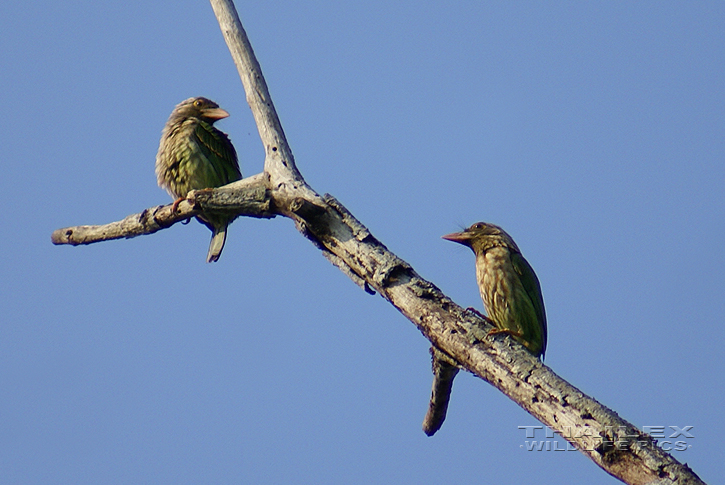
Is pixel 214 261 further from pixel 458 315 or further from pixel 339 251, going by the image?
pixel 458 315

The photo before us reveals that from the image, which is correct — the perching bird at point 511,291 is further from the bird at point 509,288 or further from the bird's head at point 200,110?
the bird's head at point 200,110

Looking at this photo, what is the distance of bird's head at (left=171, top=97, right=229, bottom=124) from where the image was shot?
24.3ft

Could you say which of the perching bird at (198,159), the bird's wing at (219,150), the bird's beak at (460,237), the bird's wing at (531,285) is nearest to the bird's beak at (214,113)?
the perching bird at (198,159)

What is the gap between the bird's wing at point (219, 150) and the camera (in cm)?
700

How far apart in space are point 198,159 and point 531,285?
3.32 m

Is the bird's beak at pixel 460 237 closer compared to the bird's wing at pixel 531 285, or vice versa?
the bird's wing at pixel 531 285

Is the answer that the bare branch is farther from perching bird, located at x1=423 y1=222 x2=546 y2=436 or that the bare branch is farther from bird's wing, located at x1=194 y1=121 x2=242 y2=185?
perching bird, located at x1=423 y1=222 x2=546 y2=436

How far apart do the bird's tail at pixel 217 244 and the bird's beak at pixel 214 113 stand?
137 cm

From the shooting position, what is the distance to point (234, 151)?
23.8 feet

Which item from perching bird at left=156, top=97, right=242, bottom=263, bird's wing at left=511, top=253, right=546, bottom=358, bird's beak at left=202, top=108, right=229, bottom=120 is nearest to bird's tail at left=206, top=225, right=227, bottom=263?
perching bird at left=156, top=97, right=242, bottom=263

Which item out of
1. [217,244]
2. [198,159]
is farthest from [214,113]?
[217,244]

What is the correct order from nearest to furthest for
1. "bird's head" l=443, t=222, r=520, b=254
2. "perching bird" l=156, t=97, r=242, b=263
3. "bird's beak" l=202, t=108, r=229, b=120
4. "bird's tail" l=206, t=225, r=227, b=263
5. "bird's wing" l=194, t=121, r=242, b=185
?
"bird's head" l=443, t=222, r=520, b=254
"bird's tail" l=206, t=225, r=227, b=263
"perching bird" l=156, t=97, r=242, b=263
"bird's wing" l=194, t=121, r=242, b=185
"bird's beak" l=202, t=108, r=229, b=120

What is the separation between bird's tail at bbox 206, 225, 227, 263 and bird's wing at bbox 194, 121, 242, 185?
606mm

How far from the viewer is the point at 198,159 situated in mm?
6875
